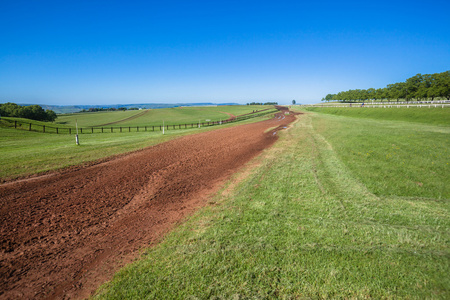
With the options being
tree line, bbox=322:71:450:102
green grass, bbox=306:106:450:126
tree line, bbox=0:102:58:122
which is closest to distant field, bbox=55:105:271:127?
tree line, bbox=0:102:58:122

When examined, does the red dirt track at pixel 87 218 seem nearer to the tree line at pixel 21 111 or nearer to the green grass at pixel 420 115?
the green grass at pixel 420 115

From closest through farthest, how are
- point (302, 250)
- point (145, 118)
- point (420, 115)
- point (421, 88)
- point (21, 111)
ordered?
1. point (302, 250)
2. point (420, 115)
3. point (421, 88)
4. point (21, 111)
5. point (145, 118)

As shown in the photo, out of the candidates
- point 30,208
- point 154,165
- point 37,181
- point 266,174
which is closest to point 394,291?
point 266,174

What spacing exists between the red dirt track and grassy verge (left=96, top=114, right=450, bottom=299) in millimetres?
773

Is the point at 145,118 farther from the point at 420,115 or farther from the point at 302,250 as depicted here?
the point at 302,250

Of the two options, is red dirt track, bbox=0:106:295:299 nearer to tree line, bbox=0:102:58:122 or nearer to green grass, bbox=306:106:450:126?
green grass, bbox=306:106:450:126

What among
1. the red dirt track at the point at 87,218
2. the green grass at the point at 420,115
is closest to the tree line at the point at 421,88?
the green grass at the point at 420,115

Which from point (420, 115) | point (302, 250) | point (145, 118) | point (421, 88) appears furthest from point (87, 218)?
point (145, 118)

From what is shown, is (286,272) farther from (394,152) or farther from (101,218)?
(394,152)

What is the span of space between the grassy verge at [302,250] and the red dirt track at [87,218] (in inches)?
30.4

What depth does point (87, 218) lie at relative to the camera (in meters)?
6.25

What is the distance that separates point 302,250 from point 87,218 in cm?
630

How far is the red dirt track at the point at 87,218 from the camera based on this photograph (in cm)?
411

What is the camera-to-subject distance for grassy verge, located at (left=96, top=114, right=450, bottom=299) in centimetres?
368
